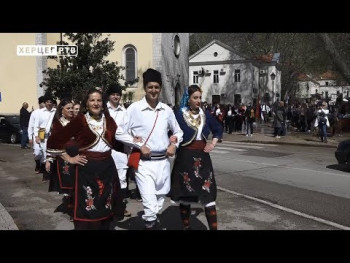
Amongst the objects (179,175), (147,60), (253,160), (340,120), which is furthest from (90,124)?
(147,60)

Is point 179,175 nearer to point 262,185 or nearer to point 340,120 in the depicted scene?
point 262,185

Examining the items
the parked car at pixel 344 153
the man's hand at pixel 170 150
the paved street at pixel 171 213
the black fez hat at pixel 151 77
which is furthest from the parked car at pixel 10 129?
the man's hand at pixel 170 150

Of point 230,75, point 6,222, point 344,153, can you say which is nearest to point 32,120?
point 6,222

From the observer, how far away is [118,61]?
29.2m

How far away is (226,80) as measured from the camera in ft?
188

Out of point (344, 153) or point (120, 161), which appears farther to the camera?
point (344, 153)

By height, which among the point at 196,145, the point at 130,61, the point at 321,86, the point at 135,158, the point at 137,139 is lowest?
the point at 135,158

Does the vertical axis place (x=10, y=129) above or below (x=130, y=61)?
below

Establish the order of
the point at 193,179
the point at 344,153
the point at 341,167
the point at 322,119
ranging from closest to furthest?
1. the point at 193,179
2. the point at 344,153
3. the point at 341,167
4. the point at 322,119

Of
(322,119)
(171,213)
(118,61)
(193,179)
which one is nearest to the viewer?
(193,179)

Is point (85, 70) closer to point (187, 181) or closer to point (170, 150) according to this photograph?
point (187, 181)

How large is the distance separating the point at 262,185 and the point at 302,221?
2.93 m

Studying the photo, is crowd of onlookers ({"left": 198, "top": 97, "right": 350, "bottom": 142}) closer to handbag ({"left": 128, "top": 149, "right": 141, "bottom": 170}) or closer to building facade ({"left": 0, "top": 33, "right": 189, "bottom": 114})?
building facade ({"left": 0, "top": 33, "right": 189, "bottom": 114})

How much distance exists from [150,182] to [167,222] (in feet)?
5.21
